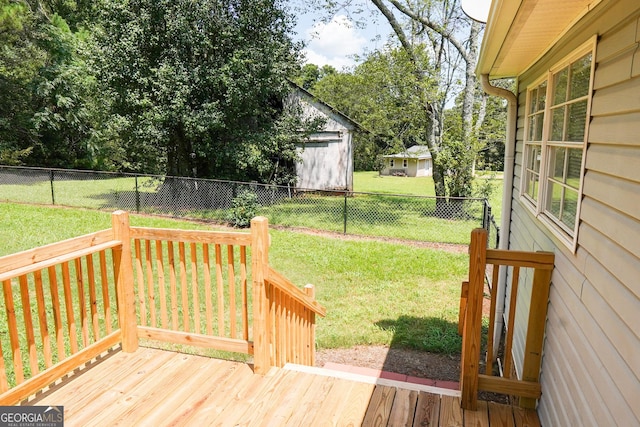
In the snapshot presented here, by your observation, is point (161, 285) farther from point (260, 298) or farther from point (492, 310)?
point (492, 310)

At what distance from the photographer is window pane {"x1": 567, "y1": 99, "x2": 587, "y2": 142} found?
7.88 feet

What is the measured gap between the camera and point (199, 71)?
1102 cm

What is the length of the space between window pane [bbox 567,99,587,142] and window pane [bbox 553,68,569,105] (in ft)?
0.85

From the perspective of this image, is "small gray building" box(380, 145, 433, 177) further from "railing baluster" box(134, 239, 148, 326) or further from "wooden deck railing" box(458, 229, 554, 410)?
"wooden deck railing" box(458, 229, 554, 410)

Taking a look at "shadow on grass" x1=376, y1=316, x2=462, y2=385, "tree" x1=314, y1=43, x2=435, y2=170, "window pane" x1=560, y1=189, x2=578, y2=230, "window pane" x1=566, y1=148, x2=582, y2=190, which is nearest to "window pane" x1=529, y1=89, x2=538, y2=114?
"window pane" x1=566, y1=148, x2=582, y2=190

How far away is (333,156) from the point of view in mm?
15102

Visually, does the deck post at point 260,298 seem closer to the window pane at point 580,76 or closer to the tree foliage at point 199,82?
the window pane at point 580,76

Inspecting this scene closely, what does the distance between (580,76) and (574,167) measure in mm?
551

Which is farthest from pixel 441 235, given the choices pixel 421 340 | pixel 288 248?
pixel 421 340

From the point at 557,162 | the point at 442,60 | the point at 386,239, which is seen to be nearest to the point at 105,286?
the point at 557,162

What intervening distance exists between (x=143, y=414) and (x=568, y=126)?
3259 millimetres

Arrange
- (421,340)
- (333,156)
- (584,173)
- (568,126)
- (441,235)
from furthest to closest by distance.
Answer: (333,156) < (441,235) < (421,340) < (568,126) < (584,173)

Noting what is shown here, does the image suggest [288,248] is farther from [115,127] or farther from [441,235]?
Answer: [115,127]

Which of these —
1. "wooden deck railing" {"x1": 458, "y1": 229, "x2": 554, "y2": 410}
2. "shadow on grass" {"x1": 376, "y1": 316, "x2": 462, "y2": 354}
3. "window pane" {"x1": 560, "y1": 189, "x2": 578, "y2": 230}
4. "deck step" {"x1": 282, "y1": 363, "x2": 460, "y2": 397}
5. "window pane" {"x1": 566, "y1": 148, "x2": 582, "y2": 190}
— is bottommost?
"shadow on grass" {"x1": 376, "y1": 316, "x2": 462, "y2": 354}
